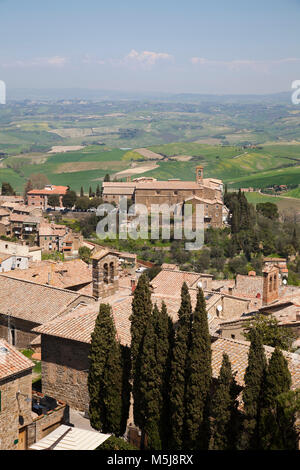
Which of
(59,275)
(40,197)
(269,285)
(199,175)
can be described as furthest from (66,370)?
(40,197)

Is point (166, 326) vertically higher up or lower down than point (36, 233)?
higher up

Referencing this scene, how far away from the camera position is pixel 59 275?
23172 mm

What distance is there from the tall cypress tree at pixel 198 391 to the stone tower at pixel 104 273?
5500mm

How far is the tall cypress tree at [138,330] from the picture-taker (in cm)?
1133

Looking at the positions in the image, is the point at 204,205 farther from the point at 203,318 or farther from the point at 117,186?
the point at 203,318

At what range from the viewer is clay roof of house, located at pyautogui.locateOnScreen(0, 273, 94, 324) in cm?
1669

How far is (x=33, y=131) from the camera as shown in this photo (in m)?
189

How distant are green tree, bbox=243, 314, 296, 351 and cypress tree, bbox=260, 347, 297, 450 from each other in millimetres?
3472

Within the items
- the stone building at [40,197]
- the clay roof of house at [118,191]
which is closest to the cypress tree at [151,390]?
the clay roof of house at [118,191]

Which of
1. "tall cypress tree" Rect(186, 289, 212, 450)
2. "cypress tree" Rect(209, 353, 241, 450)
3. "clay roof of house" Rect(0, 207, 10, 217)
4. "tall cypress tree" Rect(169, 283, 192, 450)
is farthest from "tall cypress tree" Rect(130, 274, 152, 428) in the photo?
"clay roof of house" Rect(0, 207, 10, 217)

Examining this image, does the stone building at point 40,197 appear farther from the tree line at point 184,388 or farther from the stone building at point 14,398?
the tree line at point 184,388
